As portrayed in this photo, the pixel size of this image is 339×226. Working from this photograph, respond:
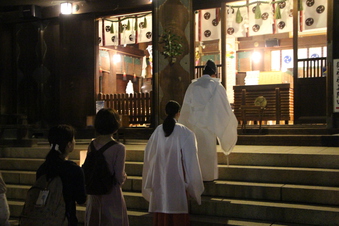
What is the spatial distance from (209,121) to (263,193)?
4.58 ft

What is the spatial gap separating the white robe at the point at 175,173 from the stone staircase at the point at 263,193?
0.90 meters

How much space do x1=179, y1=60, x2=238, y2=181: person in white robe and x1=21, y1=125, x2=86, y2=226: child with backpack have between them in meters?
3.26

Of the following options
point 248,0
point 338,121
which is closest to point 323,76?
point 338,121

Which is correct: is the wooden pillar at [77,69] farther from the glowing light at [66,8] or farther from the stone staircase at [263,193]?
the stone staircase at [263,193]

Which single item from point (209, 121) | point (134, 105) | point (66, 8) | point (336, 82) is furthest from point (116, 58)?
point (209, 121)

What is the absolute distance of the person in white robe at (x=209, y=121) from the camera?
6551 mm

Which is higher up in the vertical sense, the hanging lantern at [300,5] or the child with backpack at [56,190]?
the hanging lantern at [300,5]

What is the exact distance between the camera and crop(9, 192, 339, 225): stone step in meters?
5.66

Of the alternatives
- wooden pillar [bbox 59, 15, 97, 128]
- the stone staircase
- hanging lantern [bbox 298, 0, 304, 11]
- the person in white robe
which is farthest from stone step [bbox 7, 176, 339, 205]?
wooden pillar [bbox 59, 15, 97, 128]

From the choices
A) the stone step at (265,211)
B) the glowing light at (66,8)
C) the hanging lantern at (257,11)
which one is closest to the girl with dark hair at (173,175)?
the stone step at (265,211)

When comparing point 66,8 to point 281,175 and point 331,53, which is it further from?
point 281,175

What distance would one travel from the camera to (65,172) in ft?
11.3

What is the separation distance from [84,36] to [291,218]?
27.3ft

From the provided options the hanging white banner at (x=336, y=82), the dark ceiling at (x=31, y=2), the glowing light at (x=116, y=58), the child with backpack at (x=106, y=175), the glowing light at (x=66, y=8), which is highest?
the dark ceiling at (x=31, y=2)
